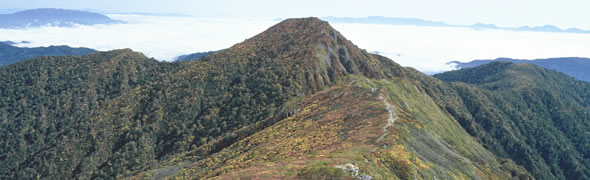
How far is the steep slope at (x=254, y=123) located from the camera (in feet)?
248

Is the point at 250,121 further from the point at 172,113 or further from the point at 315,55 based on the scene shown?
the point at 315,55

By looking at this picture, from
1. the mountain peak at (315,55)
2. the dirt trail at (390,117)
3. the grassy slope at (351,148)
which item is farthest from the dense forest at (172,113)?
the dirt trail at (390,117)

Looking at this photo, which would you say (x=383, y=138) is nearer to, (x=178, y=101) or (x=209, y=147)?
(x=209, y=147)

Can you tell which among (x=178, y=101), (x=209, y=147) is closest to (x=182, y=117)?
(x=178, y=101)

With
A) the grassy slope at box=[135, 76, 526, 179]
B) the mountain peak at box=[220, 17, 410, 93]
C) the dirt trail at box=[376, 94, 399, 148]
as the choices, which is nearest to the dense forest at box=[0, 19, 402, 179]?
the mountain peak at box=[220, 17, 410, 93]

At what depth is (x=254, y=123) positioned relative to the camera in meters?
127

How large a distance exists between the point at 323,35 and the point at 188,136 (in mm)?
79837

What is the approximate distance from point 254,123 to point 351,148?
66.5 m

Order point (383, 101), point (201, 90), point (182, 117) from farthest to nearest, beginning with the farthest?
point (201, 90)
point (182, 117)
point (383, 101)

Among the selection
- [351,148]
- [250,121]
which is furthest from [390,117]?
[250,121]

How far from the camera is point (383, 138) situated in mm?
70500

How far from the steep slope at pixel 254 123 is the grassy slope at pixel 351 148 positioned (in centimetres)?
42

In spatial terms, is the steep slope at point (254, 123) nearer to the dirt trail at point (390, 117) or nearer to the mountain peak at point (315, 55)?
the dirt trail at point (390, 117)

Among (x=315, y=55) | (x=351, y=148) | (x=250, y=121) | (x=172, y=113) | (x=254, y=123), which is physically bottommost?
(x=172, y=113)
